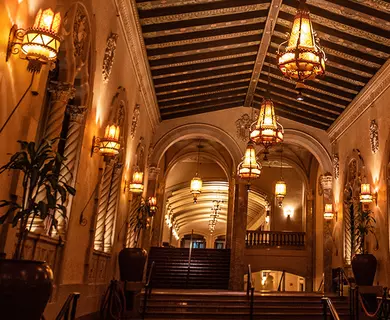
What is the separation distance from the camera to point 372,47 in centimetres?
1015

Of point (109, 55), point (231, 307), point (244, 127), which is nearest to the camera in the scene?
point (109, 55)

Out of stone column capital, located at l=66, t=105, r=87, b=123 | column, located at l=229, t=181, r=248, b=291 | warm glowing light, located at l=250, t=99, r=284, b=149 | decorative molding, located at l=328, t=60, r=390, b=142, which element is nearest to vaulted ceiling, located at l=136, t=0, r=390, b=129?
decorative molding, located at l=328, t=60, r=390, b=142

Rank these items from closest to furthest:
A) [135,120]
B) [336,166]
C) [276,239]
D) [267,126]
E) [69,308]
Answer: [69,308] → [267,126] → [135,120] → [336,166] → [276,239]

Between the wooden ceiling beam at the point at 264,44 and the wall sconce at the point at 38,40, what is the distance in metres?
6.32

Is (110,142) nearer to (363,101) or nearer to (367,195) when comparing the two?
(367,195)

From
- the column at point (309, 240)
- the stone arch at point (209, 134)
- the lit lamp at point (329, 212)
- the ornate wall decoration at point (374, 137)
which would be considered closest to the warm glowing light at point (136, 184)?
the stone arch at point (209, 134)

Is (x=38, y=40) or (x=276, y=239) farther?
(x=276, y=239)

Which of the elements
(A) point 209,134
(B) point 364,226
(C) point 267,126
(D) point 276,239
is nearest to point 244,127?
(A) point 209,134

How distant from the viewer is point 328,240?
48.6 ft

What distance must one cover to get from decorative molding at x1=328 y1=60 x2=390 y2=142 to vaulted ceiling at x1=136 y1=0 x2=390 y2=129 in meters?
0.20

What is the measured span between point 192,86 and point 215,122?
3.09 m

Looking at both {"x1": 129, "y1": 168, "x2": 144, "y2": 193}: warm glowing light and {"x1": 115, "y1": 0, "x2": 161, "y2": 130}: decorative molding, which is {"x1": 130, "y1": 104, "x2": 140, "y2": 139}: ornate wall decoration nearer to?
{"x1": 115, "y1": 0, "x2": 161, "y2": 130}: decorative molding

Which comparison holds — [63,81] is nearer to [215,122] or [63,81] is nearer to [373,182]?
[373,182]

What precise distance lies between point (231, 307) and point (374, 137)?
5693 mm
